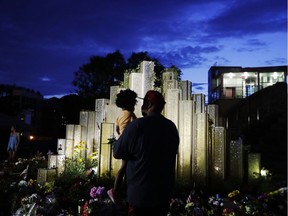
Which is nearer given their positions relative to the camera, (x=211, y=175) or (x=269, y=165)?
(x=211, y=175)

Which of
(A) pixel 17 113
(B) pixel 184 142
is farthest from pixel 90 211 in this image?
(A) pixel 17 113

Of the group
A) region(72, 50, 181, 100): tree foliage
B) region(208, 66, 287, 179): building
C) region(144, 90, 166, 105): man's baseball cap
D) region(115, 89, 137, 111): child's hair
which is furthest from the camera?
region(72, 50, 181, 100): tree foliage

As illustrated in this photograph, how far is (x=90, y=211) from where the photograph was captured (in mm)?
5176

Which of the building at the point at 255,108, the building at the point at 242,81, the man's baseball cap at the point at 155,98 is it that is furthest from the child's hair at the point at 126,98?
the building at the point at 242,81

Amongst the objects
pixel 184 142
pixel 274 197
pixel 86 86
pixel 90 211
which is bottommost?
pixel 90 211

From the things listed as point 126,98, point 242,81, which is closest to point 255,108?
Answer: point 242,81

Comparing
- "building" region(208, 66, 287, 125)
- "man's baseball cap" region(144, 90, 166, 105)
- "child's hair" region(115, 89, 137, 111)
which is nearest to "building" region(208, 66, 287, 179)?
"building" region(208, 66, 287, 125)

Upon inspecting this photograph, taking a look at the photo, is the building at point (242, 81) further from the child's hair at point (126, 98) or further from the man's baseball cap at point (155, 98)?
the man's baseball cap at point (155, 98)

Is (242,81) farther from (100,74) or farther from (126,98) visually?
(126,98)

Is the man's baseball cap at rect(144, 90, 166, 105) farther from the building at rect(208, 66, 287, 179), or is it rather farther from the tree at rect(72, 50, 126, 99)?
the tree at rect(72, 50, 126, 99)

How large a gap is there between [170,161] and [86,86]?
24.4 meters

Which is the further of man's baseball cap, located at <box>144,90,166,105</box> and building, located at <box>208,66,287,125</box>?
building, located at <box>208,66,287,125</box>

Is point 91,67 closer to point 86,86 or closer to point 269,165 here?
point 86,86

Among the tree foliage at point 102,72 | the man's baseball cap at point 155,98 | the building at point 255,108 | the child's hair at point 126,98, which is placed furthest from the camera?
the tree foliage at point 102,72
